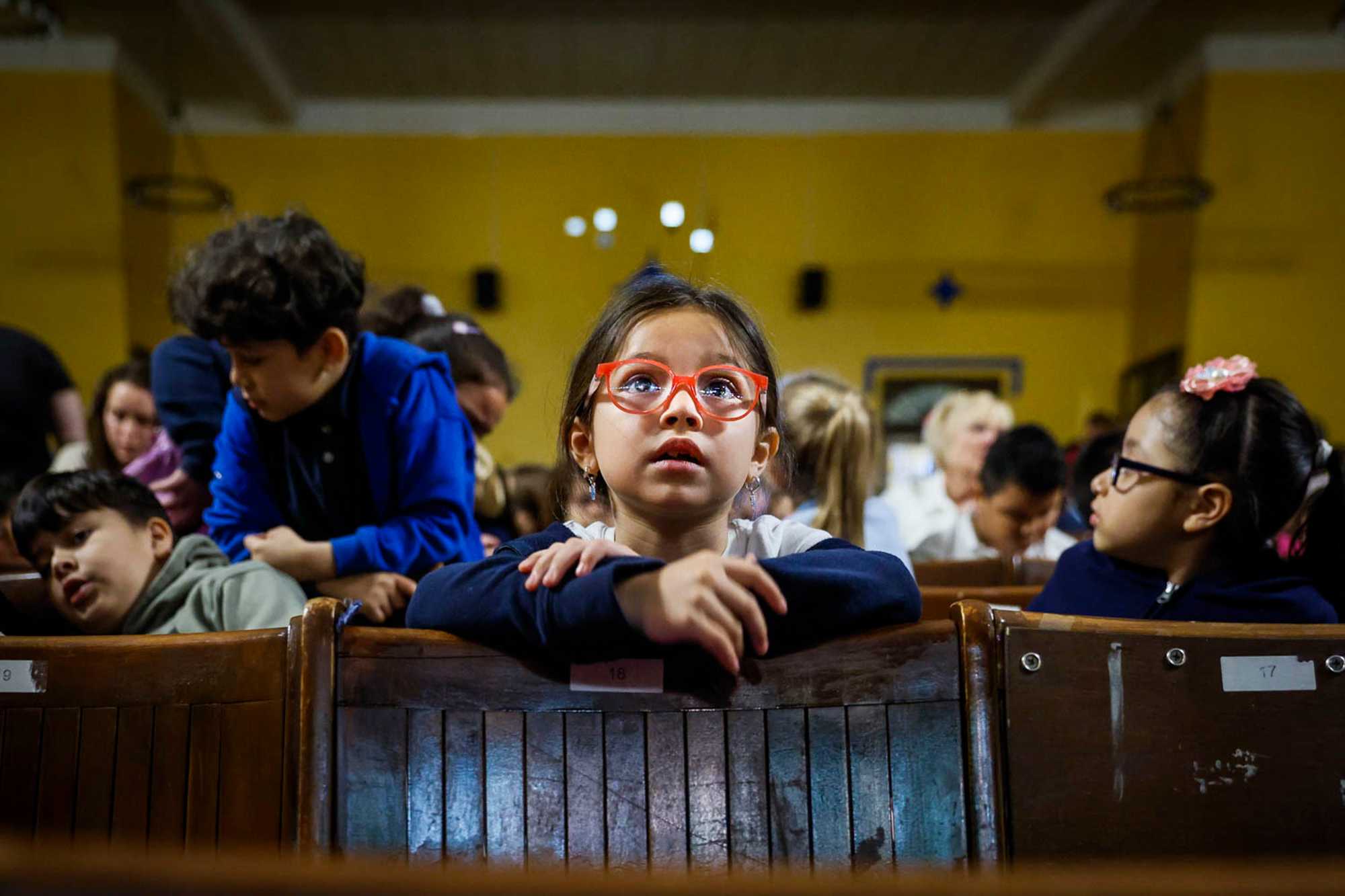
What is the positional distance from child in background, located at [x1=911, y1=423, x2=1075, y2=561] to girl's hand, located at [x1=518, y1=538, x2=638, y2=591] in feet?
6.48

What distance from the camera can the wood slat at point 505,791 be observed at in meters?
0.98

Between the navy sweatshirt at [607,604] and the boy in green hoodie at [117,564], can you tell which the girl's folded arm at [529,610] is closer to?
the navy sweatshirt at [607,604]

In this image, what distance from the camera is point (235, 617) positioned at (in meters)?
1.50

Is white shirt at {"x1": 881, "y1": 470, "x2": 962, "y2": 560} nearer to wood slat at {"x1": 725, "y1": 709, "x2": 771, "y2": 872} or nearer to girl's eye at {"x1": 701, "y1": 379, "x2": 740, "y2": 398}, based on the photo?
girl's eye at {"x1": 701, "y1": 379, "x2": 740, "y2": 398}

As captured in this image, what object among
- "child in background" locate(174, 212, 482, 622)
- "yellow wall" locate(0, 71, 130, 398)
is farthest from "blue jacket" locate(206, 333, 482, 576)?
"yellow wall" locate(0, 71, 130, 398)

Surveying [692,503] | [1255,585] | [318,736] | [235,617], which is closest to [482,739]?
[318,736]

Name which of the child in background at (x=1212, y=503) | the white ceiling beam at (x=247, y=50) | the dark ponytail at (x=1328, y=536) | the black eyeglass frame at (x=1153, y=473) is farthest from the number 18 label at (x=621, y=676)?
the white ceiling beam at (x=247, y=50)

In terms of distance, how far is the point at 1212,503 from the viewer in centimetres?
150

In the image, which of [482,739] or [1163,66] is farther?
[1163,66]

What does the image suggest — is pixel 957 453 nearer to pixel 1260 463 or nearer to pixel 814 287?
pixel 1260 463

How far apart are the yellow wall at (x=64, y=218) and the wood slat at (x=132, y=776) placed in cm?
708

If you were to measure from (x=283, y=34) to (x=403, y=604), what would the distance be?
267 inches

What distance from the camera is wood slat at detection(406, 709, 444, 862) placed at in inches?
38.8

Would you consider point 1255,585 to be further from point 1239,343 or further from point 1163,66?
point 1163,66
